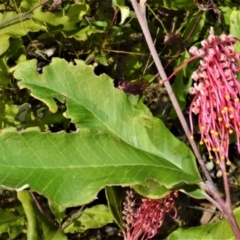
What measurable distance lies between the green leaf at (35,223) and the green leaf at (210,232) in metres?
0.29

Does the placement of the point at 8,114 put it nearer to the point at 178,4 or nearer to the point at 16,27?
the point at 16,27

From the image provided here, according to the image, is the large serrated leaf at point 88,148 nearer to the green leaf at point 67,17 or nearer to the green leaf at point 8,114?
the green leaf at point 67,17

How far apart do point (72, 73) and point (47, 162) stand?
24 centimetres

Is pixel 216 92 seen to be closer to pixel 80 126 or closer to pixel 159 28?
pixel 80 126

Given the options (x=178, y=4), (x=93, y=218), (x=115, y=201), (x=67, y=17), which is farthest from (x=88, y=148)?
(x=178, y=4)

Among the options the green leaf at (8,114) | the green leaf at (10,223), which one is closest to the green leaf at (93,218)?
the green leaf at (10,223)

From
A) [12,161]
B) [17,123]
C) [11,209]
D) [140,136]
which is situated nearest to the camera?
[12,161]

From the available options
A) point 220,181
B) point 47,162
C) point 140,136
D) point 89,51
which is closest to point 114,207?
point 140,136

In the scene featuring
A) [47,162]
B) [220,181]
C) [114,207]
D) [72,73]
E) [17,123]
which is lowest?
[220,181]

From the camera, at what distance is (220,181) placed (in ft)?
7.45

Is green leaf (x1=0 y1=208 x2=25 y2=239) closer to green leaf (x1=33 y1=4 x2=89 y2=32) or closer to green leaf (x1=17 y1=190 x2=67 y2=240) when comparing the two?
green leaf (x1=17 y1=190 x2=67 y2=240)

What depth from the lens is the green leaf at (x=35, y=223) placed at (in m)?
1.41

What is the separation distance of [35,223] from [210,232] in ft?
1.34

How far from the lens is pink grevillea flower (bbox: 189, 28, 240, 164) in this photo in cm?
114
